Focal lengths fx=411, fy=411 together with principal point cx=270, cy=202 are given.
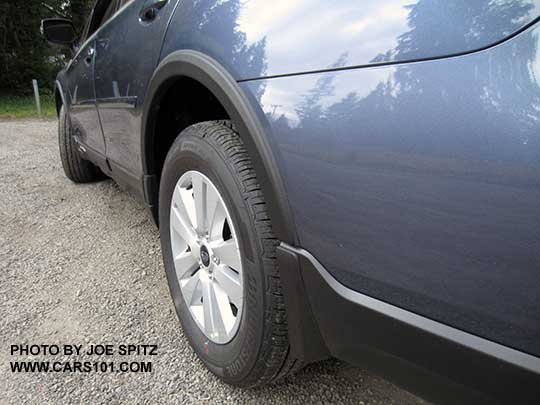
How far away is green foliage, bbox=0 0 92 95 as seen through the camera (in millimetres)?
14180

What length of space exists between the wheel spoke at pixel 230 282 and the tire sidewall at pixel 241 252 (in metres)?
0.06

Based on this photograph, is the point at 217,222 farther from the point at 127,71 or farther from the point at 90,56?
the point at 90,56

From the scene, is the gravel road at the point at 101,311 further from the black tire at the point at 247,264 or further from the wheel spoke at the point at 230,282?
the wheel spoke at the point at 230,282

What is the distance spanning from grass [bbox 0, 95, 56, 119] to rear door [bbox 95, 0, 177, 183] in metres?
10.0

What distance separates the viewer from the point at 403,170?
0.77 meters

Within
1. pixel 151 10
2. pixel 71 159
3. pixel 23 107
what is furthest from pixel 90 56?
pixel 23 107

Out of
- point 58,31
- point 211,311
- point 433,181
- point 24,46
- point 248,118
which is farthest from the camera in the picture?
point 24,46

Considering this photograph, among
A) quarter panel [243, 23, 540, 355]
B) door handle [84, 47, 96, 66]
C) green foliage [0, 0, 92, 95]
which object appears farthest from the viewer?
green foliage [0, 0, 92, 95]

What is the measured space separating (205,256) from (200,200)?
0.20 m

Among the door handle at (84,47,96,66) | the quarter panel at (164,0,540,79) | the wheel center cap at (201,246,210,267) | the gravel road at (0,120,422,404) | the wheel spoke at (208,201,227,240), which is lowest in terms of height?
the gravel road at (0,120,422,404)

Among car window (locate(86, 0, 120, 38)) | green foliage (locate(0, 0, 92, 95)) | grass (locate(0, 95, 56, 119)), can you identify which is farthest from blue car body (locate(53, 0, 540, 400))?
green foliage (locate(0, 0, 92, 95))

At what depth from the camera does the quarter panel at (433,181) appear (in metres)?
0.65

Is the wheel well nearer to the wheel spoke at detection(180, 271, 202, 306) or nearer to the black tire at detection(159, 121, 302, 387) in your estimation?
the black tire at detection(159, 121, 302, 387)

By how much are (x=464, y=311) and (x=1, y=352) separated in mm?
1733
